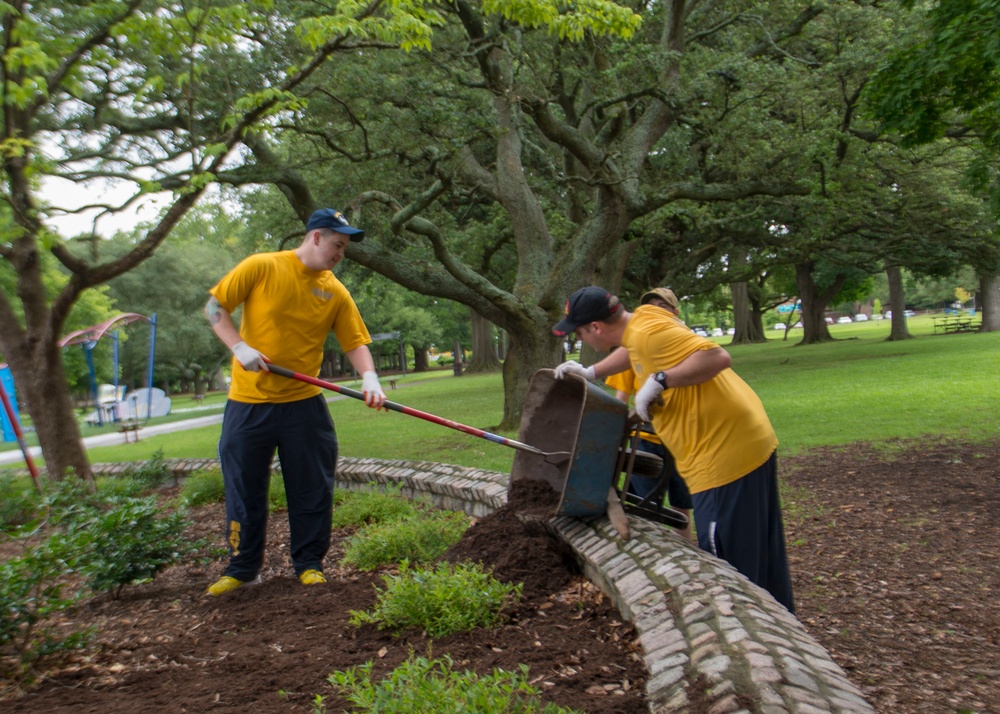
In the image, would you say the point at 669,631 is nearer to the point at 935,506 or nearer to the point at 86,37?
the point at 935,506

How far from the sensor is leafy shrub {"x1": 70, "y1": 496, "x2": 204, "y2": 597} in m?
4.27

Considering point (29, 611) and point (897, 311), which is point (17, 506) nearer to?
point (29, 611)

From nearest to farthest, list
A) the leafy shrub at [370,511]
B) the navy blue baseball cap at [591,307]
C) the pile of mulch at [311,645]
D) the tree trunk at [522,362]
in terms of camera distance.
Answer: the pile of mulch at [311,645] < the navy blue baseball cap at [591,307] < the leafy shrub at [370,511] < the tree trunk at [522,362]

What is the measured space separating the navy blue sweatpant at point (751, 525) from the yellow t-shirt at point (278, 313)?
2297 millimetres

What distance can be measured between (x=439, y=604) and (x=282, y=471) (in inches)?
62.1

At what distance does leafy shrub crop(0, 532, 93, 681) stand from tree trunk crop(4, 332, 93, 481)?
188 inches

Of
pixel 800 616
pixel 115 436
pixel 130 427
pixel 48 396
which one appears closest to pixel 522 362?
pixel 48 396

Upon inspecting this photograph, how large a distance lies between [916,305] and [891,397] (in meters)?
87.0

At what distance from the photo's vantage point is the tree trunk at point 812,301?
3281cm

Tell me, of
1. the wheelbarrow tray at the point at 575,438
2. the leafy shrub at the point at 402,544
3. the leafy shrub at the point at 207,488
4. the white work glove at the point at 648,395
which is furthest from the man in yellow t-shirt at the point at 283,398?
the leafy shrub at the point at 207,488

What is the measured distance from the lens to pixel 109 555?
14.3 feet

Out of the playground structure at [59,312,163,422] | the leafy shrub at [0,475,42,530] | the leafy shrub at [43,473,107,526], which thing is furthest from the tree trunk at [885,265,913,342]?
the leafy shrub at [43,473,107,526]

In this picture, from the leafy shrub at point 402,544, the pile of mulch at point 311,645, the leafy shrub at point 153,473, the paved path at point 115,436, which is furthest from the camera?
the paved path at point 115,436

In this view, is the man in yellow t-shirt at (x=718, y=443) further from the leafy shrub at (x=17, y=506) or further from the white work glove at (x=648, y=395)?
the leafy shrub at (x=17, y=506)
